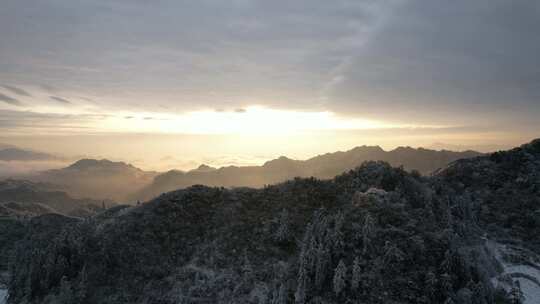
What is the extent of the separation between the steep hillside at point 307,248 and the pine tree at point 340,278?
4.1 inches

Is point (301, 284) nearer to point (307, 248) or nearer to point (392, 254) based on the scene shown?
point (307, 248)

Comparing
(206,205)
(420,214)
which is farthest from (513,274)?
(206,205)

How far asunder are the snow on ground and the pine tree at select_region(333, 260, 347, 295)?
20.1 meters

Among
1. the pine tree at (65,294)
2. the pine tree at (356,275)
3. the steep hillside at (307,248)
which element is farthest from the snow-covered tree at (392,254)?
the pine tree at (65,294)

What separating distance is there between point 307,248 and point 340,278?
744cm

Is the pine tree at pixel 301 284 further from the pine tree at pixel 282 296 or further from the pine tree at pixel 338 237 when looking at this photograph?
the pine tree at pixel 338 237

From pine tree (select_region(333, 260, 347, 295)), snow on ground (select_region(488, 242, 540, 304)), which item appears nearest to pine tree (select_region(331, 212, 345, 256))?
pine tree (select_region(333, 260, 347, 295))

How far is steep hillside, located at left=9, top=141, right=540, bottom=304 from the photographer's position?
128 feet

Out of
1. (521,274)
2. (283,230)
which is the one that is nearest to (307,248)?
(283,230)

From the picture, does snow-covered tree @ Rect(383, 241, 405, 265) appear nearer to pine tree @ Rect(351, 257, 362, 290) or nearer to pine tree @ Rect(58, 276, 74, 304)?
pine tree @ Rect(351, 257, 362, 290)

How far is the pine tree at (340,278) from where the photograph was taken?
37.5 metres

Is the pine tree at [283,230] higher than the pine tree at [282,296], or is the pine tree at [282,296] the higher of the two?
the pine tree at [283,230]

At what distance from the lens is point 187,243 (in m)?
52.6

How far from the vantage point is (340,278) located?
3759cm
